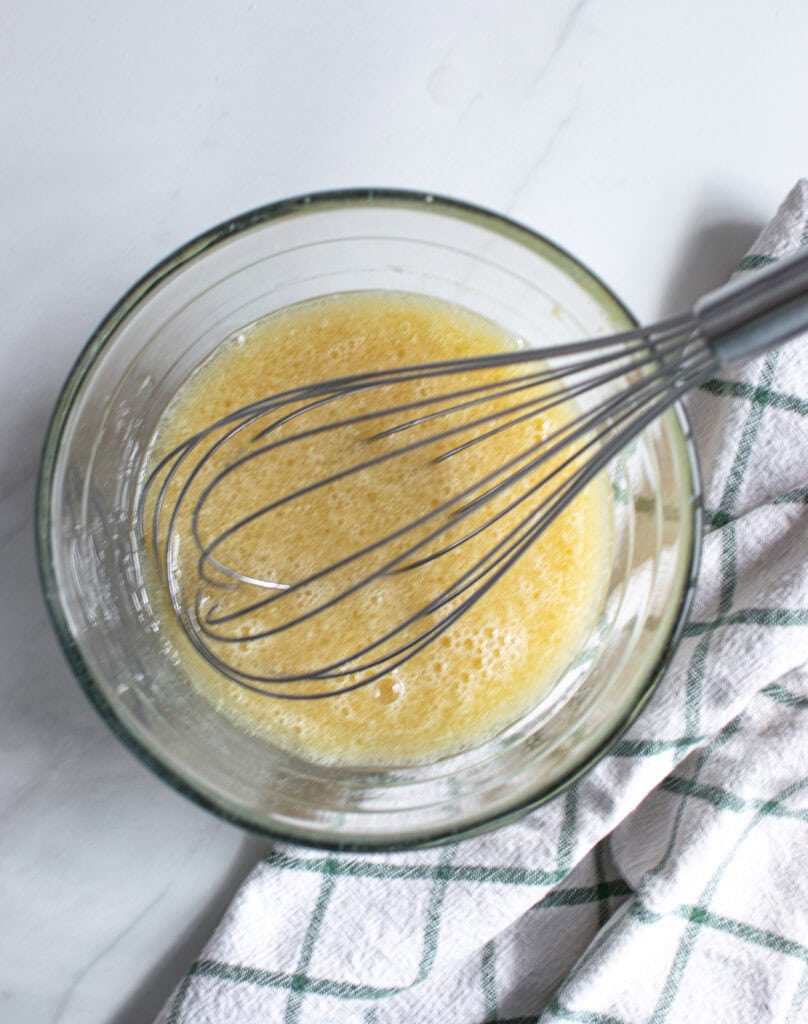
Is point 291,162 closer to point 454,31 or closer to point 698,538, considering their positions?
point 454,31

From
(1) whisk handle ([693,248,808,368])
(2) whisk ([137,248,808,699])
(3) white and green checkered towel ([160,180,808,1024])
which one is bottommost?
(3) white and green checkered towel ([160,180,808,1024])

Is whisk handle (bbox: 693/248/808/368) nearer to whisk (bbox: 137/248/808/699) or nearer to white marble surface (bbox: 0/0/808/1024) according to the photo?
whisk (bbox: 137/248/808/699)

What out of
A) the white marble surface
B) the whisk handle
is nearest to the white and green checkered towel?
the white marble surface

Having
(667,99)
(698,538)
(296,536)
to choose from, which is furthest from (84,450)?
(667,99)

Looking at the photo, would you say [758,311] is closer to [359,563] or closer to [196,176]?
[359,563]

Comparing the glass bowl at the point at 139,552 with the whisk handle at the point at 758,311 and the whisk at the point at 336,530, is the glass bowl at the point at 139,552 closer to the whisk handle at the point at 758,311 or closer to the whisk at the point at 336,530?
the whisk at the point at 336,530

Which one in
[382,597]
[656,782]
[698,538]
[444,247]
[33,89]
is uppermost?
[33,89]

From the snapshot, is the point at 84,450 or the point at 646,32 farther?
the point at 646,32
